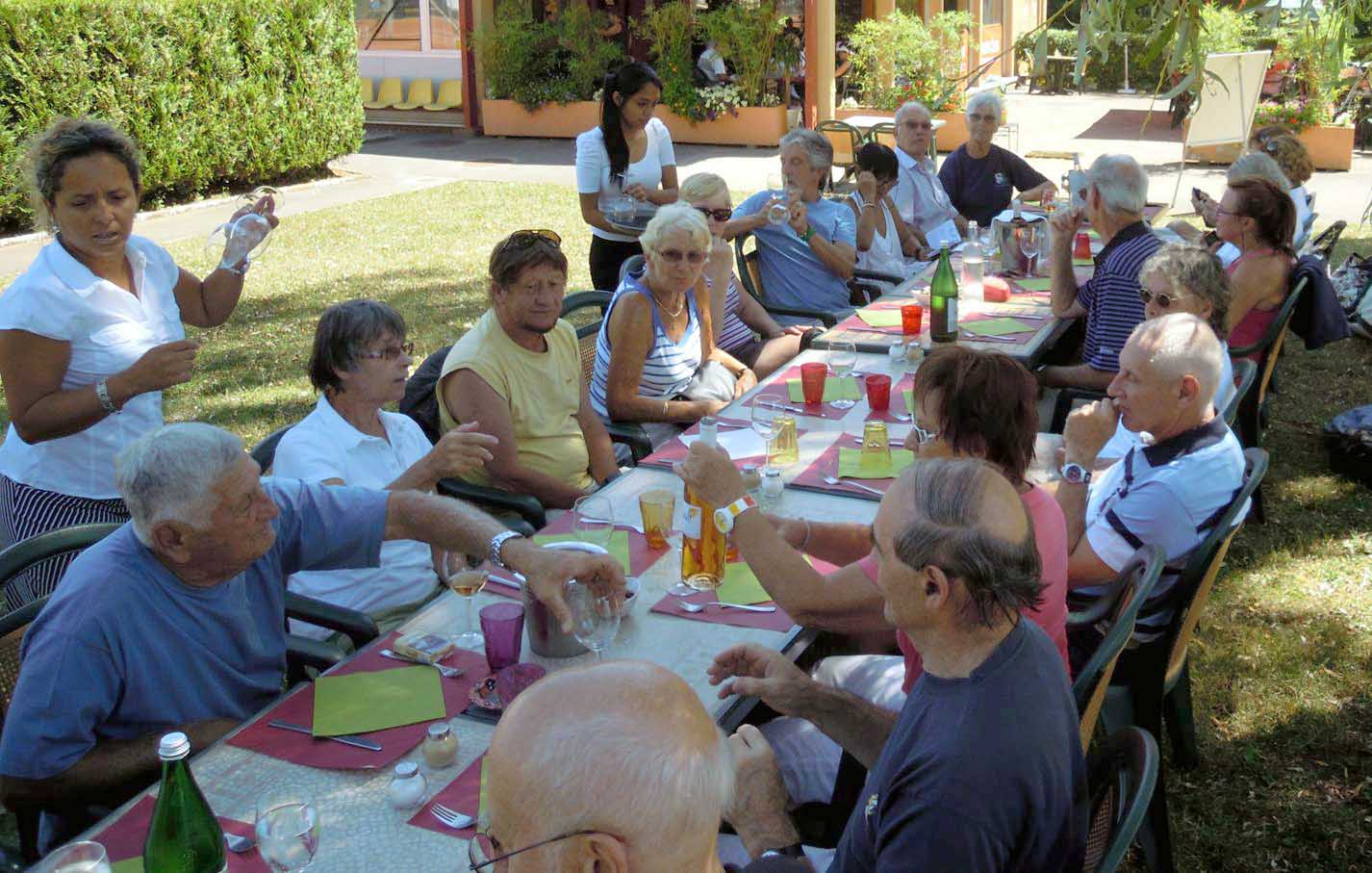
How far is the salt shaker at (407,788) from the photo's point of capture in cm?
219

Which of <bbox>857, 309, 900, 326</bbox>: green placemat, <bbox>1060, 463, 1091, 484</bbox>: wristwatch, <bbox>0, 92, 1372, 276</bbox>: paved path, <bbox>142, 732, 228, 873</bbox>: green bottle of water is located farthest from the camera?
<bbox>0, 92, 1372, 276</bbox>: paved path

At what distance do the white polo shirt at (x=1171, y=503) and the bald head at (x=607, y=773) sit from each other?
2.10 m

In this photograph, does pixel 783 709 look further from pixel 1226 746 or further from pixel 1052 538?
pixel 1226 746

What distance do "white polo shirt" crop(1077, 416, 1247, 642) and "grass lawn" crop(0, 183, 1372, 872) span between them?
705 mm

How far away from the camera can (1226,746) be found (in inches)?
149

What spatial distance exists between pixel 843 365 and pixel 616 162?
2.41 meters

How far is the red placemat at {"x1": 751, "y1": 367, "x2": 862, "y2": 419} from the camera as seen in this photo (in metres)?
4.39

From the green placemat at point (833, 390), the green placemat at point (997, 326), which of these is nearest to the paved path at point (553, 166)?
the green placemat at point (997, 326)

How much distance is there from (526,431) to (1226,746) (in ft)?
8.14

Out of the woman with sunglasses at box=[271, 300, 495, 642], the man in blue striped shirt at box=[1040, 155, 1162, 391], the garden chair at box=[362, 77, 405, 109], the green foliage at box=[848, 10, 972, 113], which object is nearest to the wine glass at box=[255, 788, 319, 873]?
the woman with sunglasses at box=[271, 300, 495, 642]

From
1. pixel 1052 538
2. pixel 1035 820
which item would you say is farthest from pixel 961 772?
pixel 1052 538

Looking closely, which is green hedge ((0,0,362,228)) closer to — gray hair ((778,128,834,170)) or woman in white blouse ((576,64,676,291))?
woman in white blouse ((576,64,676,291))

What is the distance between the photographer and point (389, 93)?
2167 centimetres

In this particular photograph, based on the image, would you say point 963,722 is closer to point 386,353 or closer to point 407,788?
point 407,788
